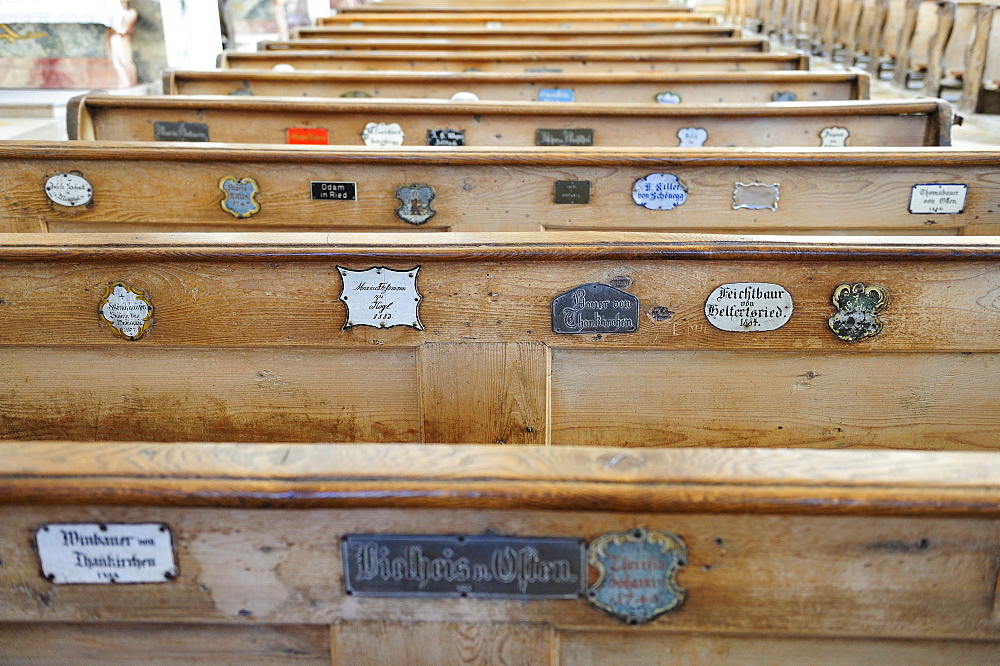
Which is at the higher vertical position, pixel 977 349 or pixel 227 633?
pixel 977 349

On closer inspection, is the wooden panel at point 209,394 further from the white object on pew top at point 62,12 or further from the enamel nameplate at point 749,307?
the white object on pew top at point 62,12

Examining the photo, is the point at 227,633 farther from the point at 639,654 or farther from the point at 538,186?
the point at 538,186

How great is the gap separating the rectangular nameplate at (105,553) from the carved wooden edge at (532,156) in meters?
1.47

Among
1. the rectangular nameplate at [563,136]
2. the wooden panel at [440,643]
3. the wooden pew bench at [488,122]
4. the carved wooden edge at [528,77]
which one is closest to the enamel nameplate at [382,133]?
the wooden pew bench at [488,122]

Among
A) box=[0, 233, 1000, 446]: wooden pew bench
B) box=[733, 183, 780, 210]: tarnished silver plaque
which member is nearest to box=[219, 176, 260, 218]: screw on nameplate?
box=[0, 233, 1000, 446]: wooden pew bench

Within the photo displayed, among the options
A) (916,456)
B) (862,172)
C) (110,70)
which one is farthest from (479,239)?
(110,70)

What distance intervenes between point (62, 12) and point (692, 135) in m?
4.30

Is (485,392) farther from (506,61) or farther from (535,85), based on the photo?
(506,61)

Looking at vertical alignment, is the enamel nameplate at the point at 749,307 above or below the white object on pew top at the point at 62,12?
below

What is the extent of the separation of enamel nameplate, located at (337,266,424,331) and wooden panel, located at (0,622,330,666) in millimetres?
628

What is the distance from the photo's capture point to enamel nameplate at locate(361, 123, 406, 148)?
305 centimetres

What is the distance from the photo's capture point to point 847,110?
293 cm

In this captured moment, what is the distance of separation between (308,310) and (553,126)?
1.86m

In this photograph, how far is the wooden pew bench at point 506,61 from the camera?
4691 millimetres
